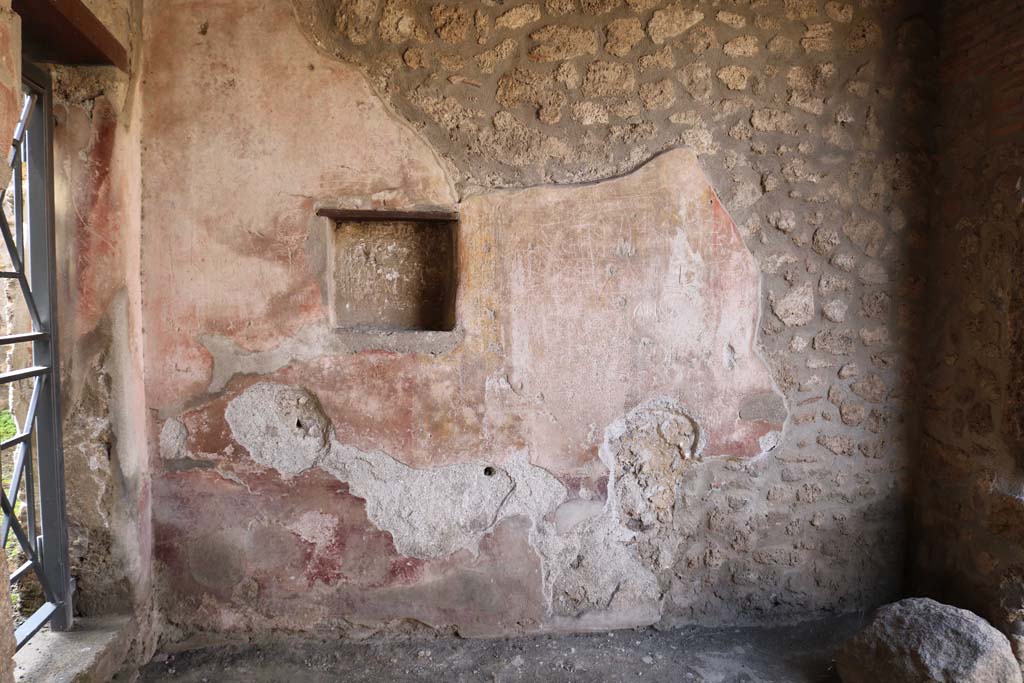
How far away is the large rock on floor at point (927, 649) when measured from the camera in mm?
1893

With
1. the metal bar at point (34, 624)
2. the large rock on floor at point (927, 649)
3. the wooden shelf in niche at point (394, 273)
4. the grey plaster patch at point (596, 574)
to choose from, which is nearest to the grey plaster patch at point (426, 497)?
the grey plaster patch at point (596, 574)

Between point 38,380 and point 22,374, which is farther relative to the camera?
point 38,380

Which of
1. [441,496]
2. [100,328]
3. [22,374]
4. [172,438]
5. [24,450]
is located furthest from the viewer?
[441,496]

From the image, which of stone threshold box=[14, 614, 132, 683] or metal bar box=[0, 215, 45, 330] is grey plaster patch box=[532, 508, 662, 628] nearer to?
stone threshold box=[14, 614, 132, 683]

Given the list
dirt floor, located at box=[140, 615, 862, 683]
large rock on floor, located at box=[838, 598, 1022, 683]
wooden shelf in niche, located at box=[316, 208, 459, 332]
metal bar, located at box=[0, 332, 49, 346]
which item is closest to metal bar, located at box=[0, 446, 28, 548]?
metal bar, located at box=[0, 332, 49, 346]

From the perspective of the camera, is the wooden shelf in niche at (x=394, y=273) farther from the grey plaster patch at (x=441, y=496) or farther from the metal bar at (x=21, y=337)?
the metal bar at (x=21, y=337)

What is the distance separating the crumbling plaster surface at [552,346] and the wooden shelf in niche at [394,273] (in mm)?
127

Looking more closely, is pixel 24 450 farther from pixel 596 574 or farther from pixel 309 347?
pixel 596 574

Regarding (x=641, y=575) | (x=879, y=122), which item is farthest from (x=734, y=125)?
(x=641, y=575)

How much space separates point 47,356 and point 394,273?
1160 millimetres

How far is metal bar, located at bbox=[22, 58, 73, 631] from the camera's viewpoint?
6.40 ft

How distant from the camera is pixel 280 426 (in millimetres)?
2307

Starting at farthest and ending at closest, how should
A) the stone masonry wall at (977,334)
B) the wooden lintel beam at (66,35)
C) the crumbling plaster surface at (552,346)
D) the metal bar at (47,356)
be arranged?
1. the crumbling plaster surface at (552,346)
2. the stone masonry wall at (977,334)
3. the metal bar at (47,356)
4. the wooden lintel beam at (66,35)

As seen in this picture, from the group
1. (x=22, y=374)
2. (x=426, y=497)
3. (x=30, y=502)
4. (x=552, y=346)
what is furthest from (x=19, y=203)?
(x=552, y=346)
